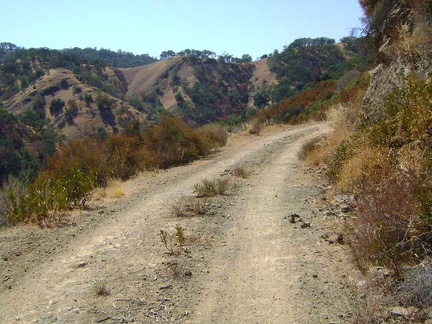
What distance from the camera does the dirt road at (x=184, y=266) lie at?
4.56 m

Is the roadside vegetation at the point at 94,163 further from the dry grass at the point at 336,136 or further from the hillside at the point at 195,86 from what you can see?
the hillside at the point at 195,86

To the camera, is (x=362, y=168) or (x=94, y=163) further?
(x=94, y=163)

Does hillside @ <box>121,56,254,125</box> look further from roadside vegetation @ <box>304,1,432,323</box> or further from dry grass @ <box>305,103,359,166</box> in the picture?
roadside vegetation @ <box>304,1,432,323</box>

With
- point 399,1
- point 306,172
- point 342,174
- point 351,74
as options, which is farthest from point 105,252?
point 351,74

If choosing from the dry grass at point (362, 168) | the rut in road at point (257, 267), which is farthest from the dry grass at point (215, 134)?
the dry grass at point (362, 168)

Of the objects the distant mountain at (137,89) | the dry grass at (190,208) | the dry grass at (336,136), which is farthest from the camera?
the distant mountain at (137,89)

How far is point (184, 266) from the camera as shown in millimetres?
5836

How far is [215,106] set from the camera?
110 m

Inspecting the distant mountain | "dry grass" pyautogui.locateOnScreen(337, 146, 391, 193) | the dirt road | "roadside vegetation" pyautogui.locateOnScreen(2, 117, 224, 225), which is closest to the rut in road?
the dirt road

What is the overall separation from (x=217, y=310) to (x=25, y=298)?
7.62ft

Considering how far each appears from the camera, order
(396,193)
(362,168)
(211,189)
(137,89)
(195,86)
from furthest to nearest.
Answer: (137,89) < (195,86) < (211,189) < (362,168) < (396,193)

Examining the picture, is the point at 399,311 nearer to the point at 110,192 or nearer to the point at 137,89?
the point at 110,192

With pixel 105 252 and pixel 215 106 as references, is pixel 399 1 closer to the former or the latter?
pixel 105 252

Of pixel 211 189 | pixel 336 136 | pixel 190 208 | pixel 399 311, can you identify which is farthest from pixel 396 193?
pixel 336 136
